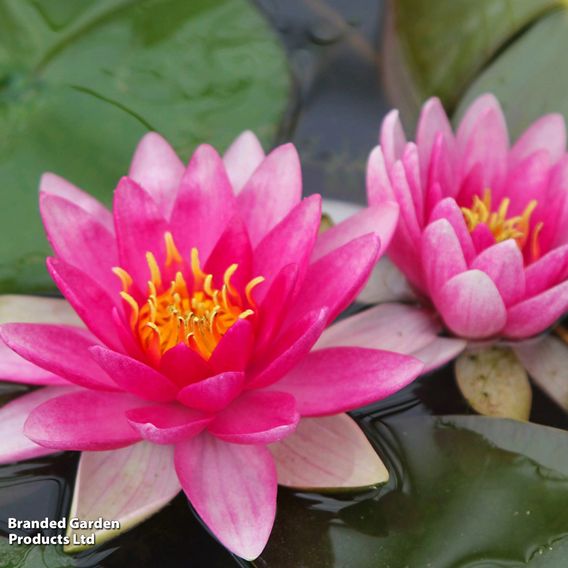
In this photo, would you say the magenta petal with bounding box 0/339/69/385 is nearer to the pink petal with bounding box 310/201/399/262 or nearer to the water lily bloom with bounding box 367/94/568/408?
the pink petal with bounding box 310/201/399/262

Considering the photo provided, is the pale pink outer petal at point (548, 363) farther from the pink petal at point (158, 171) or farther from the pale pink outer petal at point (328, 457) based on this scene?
the pink petal at point (158, 171)

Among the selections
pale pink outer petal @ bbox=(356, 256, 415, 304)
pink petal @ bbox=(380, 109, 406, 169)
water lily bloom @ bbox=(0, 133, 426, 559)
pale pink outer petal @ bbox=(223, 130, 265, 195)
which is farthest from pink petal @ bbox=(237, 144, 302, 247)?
pale pink outer petal @ bbox=(356, 256, 415, 304)

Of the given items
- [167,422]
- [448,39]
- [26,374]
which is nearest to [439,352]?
[167,422]

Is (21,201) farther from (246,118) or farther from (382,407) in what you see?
(382,407)

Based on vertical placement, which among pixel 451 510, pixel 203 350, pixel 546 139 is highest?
pixel 546 139

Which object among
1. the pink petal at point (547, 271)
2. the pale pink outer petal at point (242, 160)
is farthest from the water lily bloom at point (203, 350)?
the pink petal at point (547, 271)

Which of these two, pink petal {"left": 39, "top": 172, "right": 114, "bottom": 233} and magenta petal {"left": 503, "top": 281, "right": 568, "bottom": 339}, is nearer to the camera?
magenta petal {"left": 503, "top": 281, "right": 568, "bottom": 339}

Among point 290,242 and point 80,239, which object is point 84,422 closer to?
point 80,239
